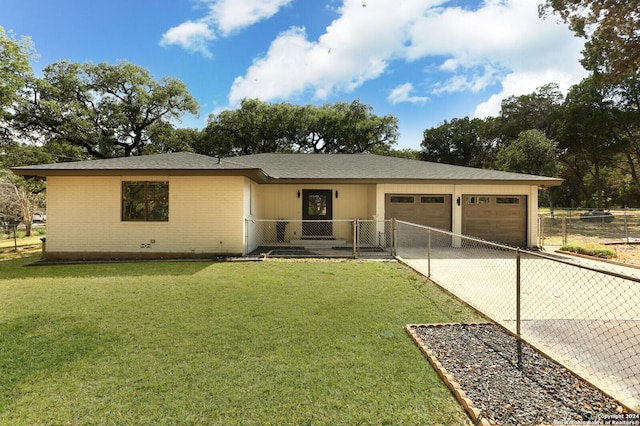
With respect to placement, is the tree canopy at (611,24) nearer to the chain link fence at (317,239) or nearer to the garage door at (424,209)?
the garage door at (424,209)

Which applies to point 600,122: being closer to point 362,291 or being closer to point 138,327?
point 362,291

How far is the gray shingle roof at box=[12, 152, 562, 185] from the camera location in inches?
345

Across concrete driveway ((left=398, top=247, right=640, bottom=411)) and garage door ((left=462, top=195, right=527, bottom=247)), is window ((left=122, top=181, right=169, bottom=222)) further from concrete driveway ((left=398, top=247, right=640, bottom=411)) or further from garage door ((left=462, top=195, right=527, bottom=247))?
garage door ((left=462, top=195, right=527, bottom=247))

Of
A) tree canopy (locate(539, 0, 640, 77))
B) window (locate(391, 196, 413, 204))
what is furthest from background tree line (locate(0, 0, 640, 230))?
window (locate(391, 196, 413, 204))

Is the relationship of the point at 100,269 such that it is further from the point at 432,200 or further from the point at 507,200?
the point at 507,200

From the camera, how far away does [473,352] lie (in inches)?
128

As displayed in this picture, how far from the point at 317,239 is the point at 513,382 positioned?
9.53m

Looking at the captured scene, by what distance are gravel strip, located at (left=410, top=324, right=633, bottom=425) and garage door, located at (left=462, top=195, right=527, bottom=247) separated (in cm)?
863

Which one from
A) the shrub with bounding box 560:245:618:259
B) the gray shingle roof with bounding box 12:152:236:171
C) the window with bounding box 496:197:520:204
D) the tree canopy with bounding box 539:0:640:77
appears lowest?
the shrub with bounding box 560:245:618:259

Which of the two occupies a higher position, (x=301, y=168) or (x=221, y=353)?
(x=301, y=168)

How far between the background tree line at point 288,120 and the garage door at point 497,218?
6671 mm

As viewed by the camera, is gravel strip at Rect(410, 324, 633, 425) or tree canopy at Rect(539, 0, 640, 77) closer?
gravel strip at Rect(410, 324, 633, 425)

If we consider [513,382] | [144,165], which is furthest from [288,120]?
[513,382]

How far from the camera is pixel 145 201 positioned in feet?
30.5
